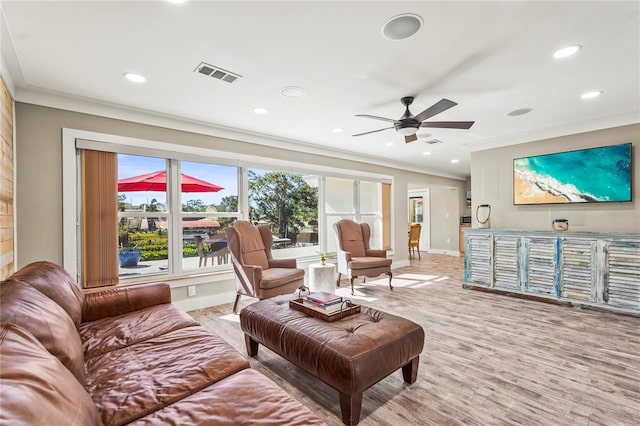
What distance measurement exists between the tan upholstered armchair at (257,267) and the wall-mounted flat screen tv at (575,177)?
3.73 metres

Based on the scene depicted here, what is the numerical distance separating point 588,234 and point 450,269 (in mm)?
2945

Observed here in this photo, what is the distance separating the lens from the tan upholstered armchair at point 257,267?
11.3ft

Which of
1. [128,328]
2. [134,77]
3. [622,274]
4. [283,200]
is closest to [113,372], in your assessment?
[128,328]

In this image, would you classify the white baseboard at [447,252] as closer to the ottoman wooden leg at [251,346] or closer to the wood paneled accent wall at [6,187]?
the ottoman wooden leg at [251,346]

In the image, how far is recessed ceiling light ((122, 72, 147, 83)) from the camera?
263 cm

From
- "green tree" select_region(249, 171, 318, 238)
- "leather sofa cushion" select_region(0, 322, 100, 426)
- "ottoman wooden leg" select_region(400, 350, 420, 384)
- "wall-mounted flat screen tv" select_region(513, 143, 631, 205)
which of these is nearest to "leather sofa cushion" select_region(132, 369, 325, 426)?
"leather sofa cushion" select_region(0, 322, 100, 426)

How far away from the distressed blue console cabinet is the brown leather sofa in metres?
4.23

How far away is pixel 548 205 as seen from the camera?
4523 mm

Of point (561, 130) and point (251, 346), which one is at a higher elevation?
point (561, 130)

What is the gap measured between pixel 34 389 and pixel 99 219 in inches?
119

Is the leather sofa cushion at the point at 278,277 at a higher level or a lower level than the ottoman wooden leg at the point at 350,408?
higher

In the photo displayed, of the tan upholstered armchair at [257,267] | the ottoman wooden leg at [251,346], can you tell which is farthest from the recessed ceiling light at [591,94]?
the ottoman wooden leg at [251,346]

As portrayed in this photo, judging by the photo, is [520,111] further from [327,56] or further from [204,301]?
→ [204,301]

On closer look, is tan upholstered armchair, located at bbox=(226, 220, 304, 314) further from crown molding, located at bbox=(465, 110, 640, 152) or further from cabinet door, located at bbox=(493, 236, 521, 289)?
crown molding, located at bbox=(465, 110, 640, 152)
